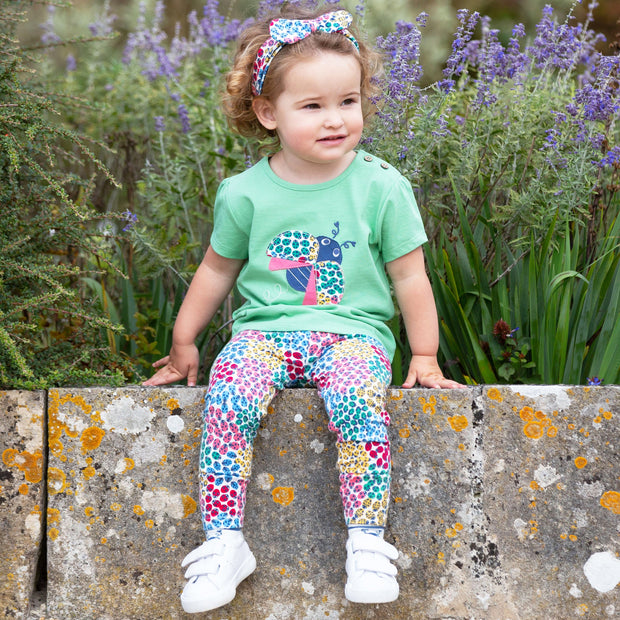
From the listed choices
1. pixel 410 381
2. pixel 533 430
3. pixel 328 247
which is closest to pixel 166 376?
pixel 328 247

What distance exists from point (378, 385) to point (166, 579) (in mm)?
740

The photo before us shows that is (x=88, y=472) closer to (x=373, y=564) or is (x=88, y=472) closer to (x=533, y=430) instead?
(x=373, y=564)

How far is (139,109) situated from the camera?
13.7ft

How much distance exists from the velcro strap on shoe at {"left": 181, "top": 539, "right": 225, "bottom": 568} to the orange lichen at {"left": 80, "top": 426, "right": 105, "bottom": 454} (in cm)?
38

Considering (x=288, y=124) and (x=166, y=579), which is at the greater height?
(x=288, y=124)

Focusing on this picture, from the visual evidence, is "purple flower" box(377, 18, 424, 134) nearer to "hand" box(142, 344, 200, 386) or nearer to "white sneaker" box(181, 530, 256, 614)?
"hand" box(142, 344, 200, 386)

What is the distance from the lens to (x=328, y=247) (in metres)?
2.13

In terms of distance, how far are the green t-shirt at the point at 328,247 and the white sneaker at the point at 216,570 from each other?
1.88ft

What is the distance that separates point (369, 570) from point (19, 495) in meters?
0.91

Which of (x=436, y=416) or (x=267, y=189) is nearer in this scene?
(x=436, y=416)

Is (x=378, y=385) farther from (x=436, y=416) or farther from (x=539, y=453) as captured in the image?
(x=539, y=453)

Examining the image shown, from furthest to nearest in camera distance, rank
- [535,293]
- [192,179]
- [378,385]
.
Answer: [192,179] < [535,293] < [378,385]

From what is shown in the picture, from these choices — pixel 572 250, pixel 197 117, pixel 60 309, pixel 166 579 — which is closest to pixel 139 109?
pixel 197 117

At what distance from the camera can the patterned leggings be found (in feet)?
6.01
